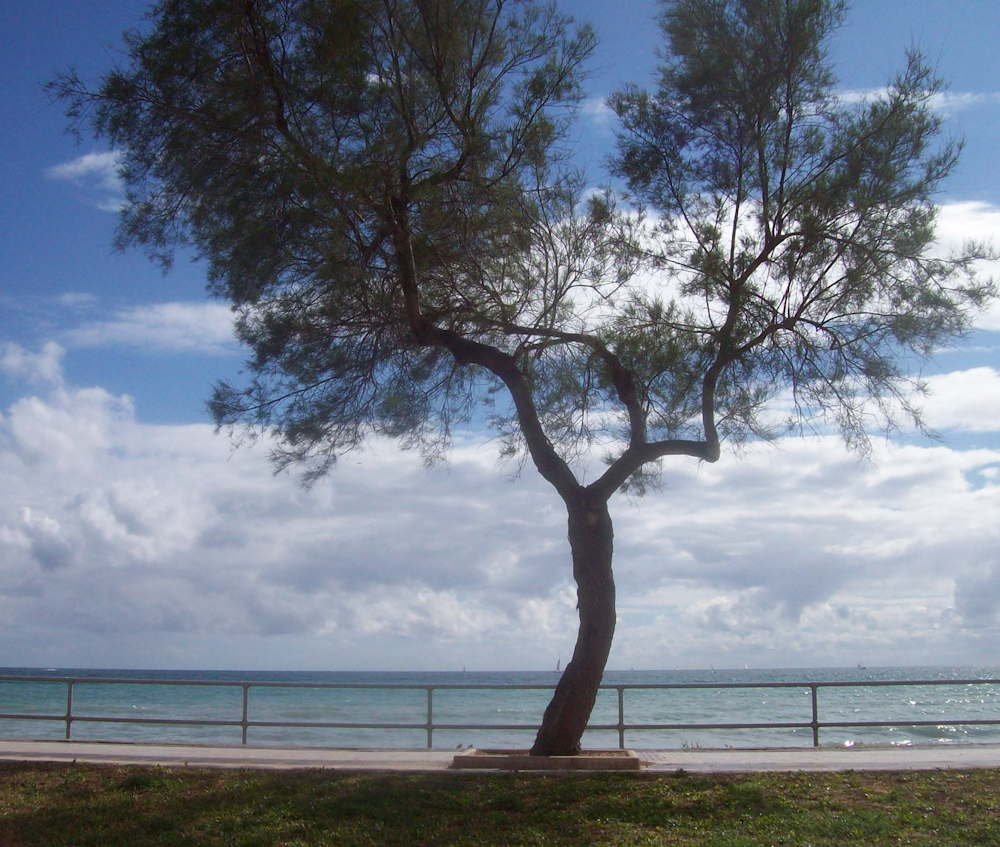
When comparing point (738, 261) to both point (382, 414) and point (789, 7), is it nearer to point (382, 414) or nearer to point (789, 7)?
point (789, 7)

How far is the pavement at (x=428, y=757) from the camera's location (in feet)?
30.7

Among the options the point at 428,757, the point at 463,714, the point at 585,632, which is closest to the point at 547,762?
the point at 585,632

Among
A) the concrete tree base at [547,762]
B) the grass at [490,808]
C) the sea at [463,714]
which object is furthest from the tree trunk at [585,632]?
the sea at [463,714]

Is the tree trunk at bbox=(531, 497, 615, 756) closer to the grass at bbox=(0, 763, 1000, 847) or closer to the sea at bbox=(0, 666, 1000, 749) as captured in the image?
the grass at bbox=(0, 763, 1000, 847)

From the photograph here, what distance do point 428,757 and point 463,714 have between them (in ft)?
81.3

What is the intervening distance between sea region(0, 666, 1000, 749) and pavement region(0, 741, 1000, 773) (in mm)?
342

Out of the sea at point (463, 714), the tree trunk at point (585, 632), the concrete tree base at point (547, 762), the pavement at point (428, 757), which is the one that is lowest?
the sea at point (463, 714)

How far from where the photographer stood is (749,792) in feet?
25.5

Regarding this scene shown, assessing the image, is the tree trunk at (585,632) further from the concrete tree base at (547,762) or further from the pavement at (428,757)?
the pavement at (428,757)

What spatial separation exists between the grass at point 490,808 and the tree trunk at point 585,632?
79cm

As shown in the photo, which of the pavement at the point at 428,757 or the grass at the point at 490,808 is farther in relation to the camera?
the pavement at the point at 428,757

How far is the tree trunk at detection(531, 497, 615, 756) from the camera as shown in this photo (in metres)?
9.12

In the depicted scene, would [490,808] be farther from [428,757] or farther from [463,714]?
[463,714]

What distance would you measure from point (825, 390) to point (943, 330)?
1.25 m
